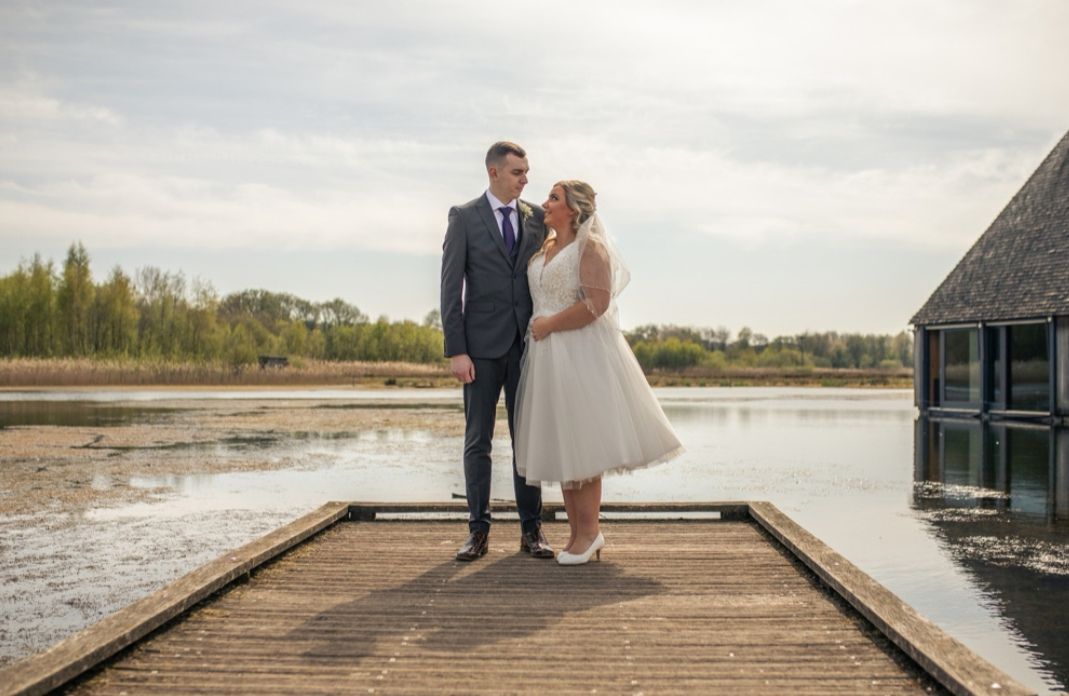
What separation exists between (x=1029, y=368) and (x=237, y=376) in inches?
1285

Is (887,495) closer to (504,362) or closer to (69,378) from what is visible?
(504,362)

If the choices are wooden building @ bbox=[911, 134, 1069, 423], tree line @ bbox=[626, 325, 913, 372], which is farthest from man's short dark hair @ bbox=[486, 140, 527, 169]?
tree line @ bbox=[626, 325, 913, 372]

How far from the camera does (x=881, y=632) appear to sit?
347 centimetres

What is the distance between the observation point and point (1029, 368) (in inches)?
773

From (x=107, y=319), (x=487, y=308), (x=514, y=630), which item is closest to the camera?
(x=514, y=630)

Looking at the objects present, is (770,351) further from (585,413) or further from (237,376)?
(585,413)

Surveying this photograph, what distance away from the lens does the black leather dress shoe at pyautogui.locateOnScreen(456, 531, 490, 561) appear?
4.84m

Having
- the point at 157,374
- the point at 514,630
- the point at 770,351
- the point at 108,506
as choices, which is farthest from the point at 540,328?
the point at 770,351

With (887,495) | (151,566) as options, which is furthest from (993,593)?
(151,566)

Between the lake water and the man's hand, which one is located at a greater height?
the man's hand

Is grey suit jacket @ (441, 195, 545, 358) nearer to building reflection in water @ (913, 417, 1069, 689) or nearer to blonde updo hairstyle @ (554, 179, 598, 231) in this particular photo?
blonde updo hairstyle @ (554, 179, 598, 231)

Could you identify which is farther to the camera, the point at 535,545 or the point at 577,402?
the point at 535,545

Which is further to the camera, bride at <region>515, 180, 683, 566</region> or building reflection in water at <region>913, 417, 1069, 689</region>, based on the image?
building reflection in water at <region>913, 417, 1069, 689</region>

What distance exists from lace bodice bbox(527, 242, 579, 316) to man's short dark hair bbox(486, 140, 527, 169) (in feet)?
1.78
